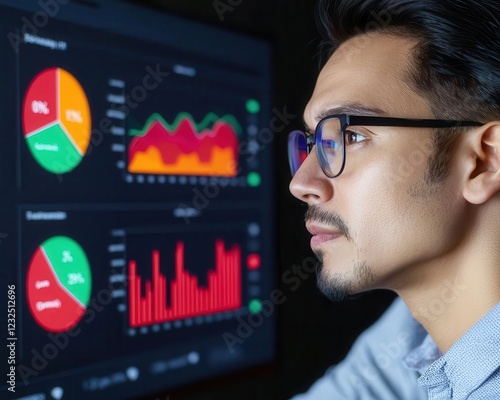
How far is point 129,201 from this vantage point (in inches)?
49.3

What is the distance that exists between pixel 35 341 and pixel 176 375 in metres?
0.34

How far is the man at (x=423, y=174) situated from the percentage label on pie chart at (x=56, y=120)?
14.8 inches

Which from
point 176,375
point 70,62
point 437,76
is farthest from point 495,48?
point 176,375

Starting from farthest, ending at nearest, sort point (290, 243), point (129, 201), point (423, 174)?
point (290, 243)
point (129, 201)
point (423, 174)

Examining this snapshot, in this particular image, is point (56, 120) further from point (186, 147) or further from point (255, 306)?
point (255, 306)

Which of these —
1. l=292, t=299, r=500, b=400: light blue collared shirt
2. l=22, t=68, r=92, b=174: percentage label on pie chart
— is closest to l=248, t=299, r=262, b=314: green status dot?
l=292, t=299, r=500, b=400: light blue collared shirt

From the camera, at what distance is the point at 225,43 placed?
143 cm

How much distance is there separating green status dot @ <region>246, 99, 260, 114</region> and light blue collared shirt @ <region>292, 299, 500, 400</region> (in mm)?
564

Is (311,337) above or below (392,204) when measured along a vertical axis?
below

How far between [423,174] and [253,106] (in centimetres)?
53

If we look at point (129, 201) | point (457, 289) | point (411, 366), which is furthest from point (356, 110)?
point (411, 366)

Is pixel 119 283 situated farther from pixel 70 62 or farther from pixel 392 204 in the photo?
pixel 392 204

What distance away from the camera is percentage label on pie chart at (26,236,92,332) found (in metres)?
1.10

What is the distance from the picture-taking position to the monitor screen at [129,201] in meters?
1.08
